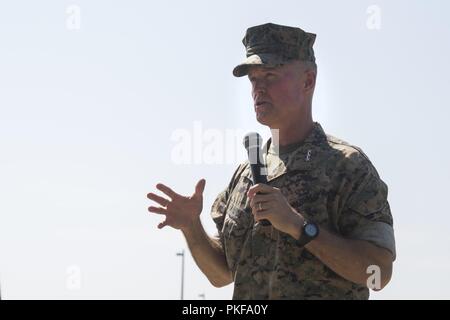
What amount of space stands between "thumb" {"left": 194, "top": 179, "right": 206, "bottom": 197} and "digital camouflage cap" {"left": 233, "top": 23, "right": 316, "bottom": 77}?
71 cm

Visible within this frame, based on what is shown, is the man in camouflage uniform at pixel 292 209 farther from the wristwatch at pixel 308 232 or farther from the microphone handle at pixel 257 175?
the microphone handle at pixel 257 175

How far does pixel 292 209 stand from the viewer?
5371 millimetres

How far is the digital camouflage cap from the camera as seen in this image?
6102mm

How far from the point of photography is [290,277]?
18.7 feet

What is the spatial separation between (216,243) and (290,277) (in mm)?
896

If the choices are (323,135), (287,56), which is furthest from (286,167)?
(287,56)

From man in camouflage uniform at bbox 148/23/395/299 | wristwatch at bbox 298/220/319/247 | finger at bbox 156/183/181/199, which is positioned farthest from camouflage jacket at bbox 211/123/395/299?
finger at bbox 156/183/181/199

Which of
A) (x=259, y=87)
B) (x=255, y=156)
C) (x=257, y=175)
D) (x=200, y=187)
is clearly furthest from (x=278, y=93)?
(x=200, y=187)

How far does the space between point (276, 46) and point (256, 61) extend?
241 millimetres

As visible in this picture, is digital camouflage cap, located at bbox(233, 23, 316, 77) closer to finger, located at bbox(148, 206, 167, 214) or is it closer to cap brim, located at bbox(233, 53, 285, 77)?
cap brim, located at bbox(233, 53, 285, 77)

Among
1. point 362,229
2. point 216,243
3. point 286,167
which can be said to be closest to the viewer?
point 362,229

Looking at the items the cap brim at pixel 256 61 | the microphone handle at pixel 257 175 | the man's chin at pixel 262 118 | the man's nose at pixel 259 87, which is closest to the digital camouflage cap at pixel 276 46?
the cap brim at pixel 256 61

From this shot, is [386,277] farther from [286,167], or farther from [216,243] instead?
[216,243]

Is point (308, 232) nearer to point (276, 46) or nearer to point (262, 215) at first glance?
point (262, 215)
